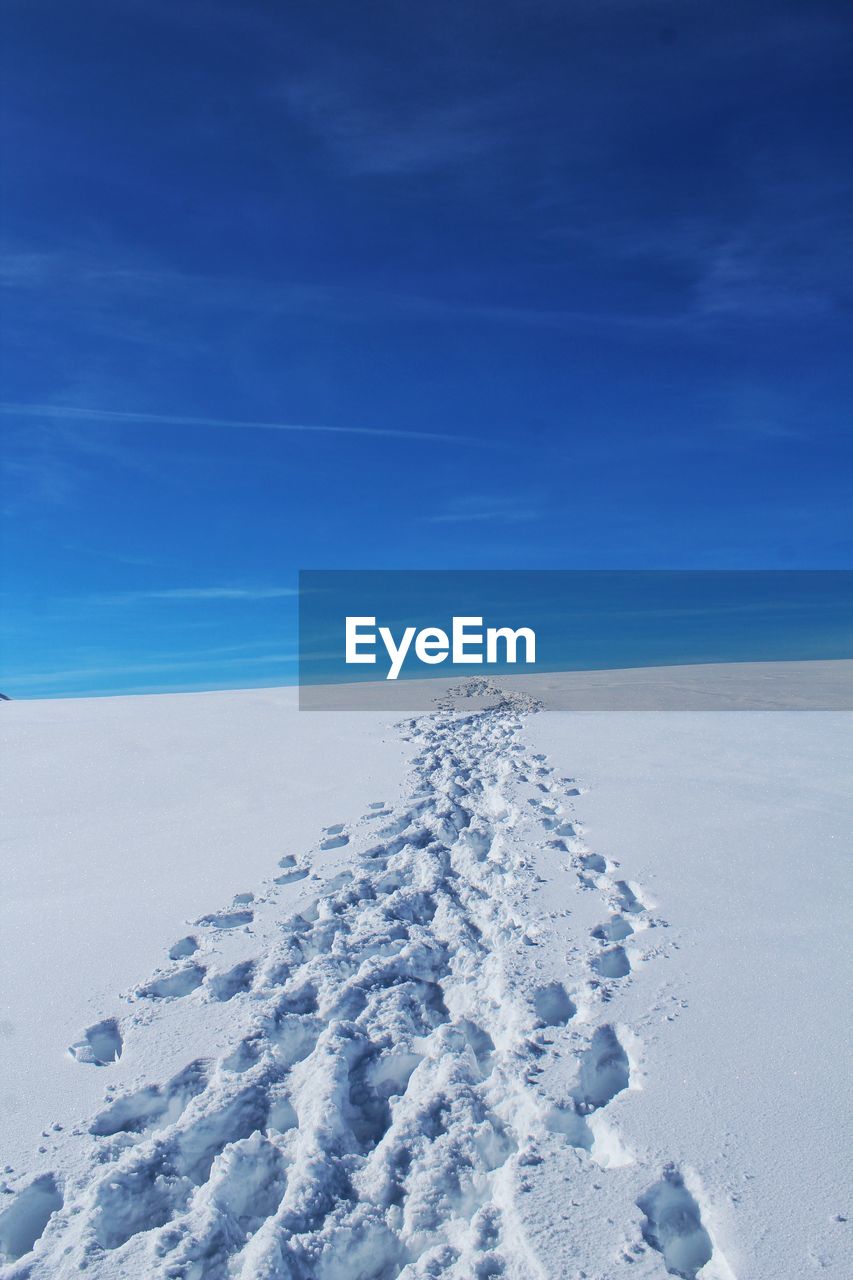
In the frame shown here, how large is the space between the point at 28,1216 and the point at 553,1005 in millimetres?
2050

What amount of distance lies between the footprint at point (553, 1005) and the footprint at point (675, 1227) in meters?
0.93

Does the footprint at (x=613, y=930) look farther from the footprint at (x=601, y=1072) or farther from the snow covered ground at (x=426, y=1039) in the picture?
the footprint at (x=601, y=1072)

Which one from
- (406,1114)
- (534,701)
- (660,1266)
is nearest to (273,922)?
(406,1114)

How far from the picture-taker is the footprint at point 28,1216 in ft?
7.44

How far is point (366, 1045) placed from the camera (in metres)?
3.17

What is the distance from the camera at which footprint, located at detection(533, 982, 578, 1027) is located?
3.38m

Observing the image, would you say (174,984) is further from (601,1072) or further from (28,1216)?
(601,1072)

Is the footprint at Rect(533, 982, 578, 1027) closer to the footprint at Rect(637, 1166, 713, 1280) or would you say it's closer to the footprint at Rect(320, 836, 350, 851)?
the footprint at Rect(637, 1166, 713, 1280)

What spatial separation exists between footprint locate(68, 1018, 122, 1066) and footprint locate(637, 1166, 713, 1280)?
6.65ft

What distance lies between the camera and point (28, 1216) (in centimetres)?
237

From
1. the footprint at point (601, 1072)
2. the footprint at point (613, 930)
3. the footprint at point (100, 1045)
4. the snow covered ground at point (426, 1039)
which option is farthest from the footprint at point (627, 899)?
the footprint at point (100, 1045)

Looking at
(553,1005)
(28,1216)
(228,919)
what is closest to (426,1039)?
(553,1005)

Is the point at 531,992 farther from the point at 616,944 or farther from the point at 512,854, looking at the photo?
the point at 512,854

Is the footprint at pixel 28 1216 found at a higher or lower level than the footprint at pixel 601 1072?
lower
